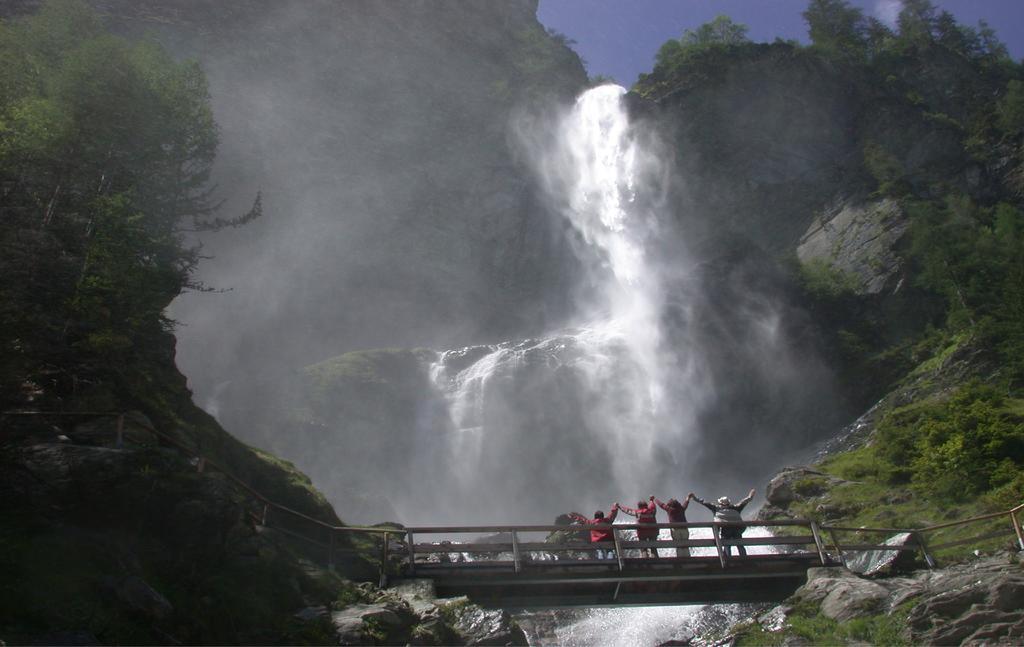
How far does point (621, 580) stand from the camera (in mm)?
12859

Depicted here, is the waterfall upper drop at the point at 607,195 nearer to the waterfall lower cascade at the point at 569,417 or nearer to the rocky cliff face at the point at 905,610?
the waterfall lower cascade at the point at 569,417

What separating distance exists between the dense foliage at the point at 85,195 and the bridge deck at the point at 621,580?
664 cm

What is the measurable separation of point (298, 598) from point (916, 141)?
54.4m

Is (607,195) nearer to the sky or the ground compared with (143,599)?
nearer to the sky

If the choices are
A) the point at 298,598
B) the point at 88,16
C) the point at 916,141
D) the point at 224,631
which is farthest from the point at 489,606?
the point at 916,141

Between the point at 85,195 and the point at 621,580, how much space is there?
1323cm

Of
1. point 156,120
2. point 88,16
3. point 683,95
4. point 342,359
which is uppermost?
point 683,95

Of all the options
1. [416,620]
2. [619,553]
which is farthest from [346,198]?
[416,620]

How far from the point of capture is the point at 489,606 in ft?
41.5

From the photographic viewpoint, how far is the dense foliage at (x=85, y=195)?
11.8 m

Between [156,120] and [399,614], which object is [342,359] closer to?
[156,120]

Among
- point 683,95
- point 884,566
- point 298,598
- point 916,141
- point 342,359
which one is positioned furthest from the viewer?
point 683,95

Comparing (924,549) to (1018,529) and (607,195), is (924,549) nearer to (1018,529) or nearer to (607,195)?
(1018,529)

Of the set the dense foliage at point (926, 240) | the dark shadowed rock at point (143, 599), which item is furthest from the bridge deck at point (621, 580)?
the dense foliage at point (926, 240)
